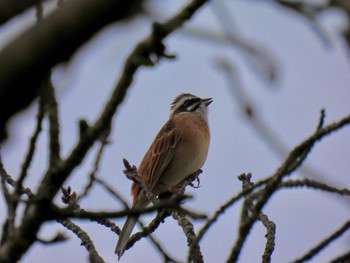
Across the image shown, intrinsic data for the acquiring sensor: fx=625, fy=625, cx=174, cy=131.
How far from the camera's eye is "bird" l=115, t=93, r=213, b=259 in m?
8.66

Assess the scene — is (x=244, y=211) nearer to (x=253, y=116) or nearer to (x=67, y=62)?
(x=253, y=116)

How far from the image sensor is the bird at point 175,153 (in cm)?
866

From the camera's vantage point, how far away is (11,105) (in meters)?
1.67

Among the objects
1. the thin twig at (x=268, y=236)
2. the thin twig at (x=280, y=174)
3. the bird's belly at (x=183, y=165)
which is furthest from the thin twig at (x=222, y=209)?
the bird's belly at (x=183, y=165)

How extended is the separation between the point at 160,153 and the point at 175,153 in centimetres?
23

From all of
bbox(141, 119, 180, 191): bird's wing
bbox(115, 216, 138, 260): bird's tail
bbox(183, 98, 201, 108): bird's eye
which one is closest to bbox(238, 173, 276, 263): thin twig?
bbox(115, 216, 138, 260): bird's tail

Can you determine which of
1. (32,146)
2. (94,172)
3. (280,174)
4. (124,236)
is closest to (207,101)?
(124,236)

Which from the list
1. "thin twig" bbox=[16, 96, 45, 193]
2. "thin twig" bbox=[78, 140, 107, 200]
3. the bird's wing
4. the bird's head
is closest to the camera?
"thin twig" bbox=[16, 96, 45, 193]

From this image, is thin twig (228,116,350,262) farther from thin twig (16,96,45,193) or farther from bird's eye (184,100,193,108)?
bird's eye (184,100,193,108)

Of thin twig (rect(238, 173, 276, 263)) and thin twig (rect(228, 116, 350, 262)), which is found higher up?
thin twig (rect(238, 173, 276, 263))

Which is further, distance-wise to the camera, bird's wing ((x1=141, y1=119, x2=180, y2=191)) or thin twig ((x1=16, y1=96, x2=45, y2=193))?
bird's wing ((x1=141, y1=119, x2=180, y2=191))

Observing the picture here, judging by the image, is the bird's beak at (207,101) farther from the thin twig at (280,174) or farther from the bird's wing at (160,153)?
the thin twig at (280,174)

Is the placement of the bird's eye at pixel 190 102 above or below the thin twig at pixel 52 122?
above

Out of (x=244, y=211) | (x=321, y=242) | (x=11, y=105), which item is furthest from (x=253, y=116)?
(x=11, y=105)
